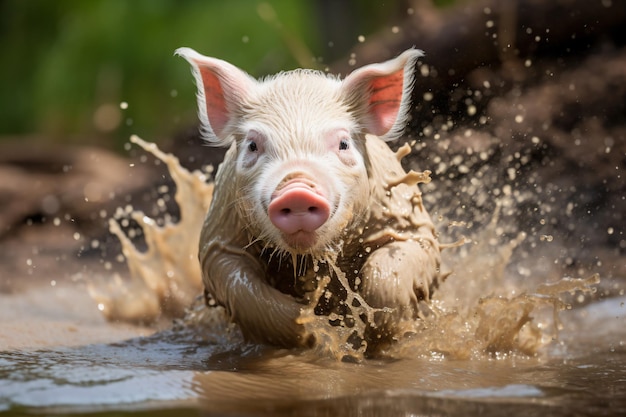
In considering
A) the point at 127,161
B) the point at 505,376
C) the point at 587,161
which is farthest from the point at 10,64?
the point at 505,376

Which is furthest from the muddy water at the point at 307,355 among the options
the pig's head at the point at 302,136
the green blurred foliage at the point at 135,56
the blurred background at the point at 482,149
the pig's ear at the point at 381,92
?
the green blurred foliage at the point at 135,56

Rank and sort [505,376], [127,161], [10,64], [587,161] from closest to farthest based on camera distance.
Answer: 1. [505,376]
2. [587,161]
3. [127,161]
4. [10,64]

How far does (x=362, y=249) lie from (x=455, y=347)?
551 millimetres

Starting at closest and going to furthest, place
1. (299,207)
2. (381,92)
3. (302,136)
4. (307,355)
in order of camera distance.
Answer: (299,207) → (302,136) → (307,355) → (381,92)

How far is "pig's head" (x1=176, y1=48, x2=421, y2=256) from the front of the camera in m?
3.54

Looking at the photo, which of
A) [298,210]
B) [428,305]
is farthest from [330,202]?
[428,305]

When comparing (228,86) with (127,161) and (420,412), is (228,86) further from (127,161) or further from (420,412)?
(127,161)

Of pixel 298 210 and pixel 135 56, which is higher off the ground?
pixel 135 56

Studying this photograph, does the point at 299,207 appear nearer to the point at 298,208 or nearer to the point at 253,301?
the point at 298,208

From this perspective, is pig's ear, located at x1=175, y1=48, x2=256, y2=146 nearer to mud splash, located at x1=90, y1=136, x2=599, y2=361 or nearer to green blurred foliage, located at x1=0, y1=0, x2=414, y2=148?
mud splash, located at x1=90, y1=136, x2=599, y2=361

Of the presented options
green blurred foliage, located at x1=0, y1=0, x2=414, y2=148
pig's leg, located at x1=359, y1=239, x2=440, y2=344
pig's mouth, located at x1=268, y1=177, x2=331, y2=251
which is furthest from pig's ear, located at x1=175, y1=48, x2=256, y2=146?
green blurred foliage, located at x1=0, y1=0, x2=414, y2=148

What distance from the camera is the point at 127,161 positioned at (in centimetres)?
939

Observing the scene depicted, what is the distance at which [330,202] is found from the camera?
360 centimetres

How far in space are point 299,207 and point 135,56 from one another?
38.3 feet
